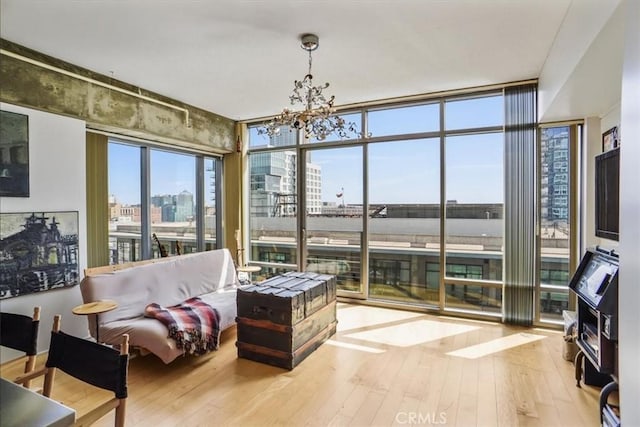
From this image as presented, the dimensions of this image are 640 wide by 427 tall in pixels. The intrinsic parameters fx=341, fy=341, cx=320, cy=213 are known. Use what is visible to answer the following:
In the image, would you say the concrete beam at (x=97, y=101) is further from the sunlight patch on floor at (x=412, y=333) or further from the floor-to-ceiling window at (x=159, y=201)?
the sunlight patch on floor at (x=412, y=333)

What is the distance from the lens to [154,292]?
3.60 m

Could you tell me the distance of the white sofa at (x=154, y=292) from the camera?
2943 mm

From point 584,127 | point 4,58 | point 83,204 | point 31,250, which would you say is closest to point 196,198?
point 83,204

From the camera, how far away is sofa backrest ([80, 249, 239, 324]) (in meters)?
3.22

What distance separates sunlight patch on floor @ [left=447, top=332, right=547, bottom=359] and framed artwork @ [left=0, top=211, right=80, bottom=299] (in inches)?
152

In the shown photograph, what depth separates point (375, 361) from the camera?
10.3 ft

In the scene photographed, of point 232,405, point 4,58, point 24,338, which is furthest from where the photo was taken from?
point 4,58

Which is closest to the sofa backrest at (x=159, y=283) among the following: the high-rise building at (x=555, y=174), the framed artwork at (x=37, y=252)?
the framed artwork at (x=37, y=252)

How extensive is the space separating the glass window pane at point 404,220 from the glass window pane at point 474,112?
1.19ft

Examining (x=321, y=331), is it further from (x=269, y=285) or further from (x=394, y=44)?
(x=394, y=44)

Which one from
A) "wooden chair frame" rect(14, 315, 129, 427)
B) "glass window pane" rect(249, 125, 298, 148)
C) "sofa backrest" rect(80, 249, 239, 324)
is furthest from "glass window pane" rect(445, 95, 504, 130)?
"wooden chair frame" rect(14, 315, 129, 427)

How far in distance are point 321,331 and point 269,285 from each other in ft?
2.38

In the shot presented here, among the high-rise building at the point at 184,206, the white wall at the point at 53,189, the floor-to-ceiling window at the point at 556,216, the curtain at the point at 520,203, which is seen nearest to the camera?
the white wall at the point at 53,189

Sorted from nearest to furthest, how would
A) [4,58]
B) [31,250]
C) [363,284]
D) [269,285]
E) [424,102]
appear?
1. [4,58]
2. [31,250]
3. [269,285]
4. [424,102]
5. [363,284]
